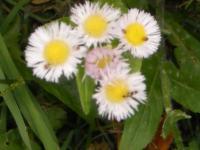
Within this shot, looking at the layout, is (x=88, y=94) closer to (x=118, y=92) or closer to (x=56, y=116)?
(x=118, y=92)

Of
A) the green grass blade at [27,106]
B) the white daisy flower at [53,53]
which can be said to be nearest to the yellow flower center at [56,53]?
the white daisy flower at [53,53]

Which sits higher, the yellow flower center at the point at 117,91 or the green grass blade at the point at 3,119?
the yellow flower center at the point at 117,91

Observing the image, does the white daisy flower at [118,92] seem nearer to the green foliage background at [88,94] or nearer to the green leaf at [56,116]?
the green foliage background at [88,94]

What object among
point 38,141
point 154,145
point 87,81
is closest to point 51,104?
point 38,141

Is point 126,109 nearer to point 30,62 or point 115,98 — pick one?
point 115,98

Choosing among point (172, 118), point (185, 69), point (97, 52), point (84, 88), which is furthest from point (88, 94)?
point (185, 69)

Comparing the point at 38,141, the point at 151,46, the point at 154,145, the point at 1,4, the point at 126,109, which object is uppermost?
the point at 1,4

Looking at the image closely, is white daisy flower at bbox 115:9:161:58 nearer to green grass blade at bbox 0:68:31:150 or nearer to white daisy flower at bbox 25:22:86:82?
white daisy flower at bbox 25:22:86:82
